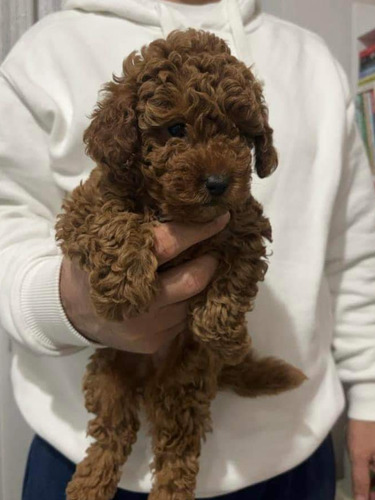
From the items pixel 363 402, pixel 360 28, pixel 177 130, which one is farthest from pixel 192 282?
pixel 360 28

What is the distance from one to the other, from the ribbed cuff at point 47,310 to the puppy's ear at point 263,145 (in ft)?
1.49

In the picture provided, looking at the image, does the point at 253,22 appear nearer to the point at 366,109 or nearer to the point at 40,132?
the point at 40,132

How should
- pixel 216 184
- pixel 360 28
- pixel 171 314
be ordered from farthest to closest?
1. pixel 360 28
2. pixel 171 314
3. pixel 216 184

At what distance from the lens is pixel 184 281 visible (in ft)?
2.85

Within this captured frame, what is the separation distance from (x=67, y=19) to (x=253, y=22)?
517 millimetres

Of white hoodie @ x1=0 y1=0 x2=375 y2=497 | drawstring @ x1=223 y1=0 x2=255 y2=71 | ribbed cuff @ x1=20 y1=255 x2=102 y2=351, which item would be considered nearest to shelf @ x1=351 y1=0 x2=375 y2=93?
white hoodie @ x1=0 y1=0 x2=375 y2=497

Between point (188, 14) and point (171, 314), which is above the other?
point (188, 14)

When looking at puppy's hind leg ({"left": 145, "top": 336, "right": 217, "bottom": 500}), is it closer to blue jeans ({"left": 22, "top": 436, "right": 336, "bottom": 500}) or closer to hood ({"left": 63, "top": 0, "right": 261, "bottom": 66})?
blue jeans ({"left": 22, "top": 436, "right": 336, "bottom": 500})

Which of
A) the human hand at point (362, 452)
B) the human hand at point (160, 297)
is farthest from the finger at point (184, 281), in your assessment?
the human hand at point (362, 452)

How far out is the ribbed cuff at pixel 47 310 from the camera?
0.98m

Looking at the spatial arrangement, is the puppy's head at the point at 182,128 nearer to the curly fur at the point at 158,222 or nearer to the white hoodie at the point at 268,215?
the curly fur at the point at 158,222

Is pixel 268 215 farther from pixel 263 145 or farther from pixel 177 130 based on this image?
pixel 177 130

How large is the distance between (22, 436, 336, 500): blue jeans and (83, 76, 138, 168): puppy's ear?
775mm

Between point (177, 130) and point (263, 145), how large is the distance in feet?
0.60
